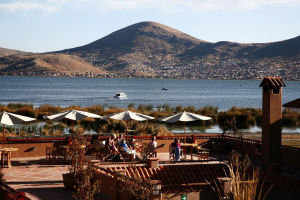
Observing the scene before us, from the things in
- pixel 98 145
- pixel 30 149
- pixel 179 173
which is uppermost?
pixel 98 145

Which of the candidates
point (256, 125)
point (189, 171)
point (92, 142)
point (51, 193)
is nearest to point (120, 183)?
point (51, 193)

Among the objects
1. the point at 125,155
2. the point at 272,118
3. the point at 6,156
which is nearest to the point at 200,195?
the point at 272,118

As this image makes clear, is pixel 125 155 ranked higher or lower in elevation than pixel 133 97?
higher

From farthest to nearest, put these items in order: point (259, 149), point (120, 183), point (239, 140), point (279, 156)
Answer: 1. point (239, 140)
2. point (259, 149)
3. point (279, 156)
4. point (120, 183)

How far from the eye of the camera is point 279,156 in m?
14.6

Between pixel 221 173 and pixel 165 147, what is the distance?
635 centimetres

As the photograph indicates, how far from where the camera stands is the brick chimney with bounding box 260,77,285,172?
14234 millimetres

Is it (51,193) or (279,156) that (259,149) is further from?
(51,193)

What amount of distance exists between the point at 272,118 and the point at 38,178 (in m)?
6.79

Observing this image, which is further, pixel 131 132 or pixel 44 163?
pixel 131 132

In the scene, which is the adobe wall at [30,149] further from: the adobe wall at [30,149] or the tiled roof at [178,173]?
the tiled roof at [178,173]

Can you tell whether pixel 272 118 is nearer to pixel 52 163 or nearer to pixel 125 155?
pixel 125 155

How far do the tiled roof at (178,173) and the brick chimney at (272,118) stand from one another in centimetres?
163

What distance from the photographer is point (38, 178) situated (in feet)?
46.0
